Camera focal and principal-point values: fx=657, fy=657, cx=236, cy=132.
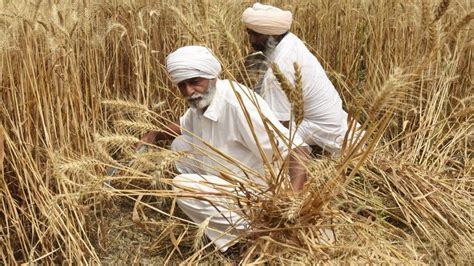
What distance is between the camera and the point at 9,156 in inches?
83.0

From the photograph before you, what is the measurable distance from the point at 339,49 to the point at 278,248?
161 cm

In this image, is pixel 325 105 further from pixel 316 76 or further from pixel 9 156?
pixel 9 156

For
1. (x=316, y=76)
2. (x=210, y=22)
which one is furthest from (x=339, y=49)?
(x=210, y=22)

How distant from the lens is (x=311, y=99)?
281 cm

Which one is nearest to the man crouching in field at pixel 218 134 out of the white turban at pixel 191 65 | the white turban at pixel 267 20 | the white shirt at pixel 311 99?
the white turban at pixel 191 65

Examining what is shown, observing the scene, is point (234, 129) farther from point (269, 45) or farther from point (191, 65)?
point (269, 45)

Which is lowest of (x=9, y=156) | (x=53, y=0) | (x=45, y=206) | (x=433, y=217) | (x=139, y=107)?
(x=433, y=217)

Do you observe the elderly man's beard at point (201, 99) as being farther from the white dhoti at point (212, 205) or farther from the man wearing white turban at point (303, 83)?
the man wearing white turban at point (303, 83)

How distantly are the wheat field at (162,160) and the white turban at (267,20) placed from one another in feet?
0.67

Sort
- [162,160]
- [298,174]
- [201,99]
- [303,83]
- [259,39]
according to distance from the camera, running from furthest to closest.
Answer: [259,39]
[303,83]
[201,99]
[298,174]
[162,160]

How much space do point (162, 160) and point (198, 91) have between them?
47 centimetres

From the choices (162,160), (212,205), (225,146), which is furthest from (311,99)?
(162,160)

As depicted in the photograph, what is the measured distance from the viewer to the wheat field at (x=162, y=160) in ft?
6.58

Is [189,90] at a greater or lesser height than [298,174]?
greater
